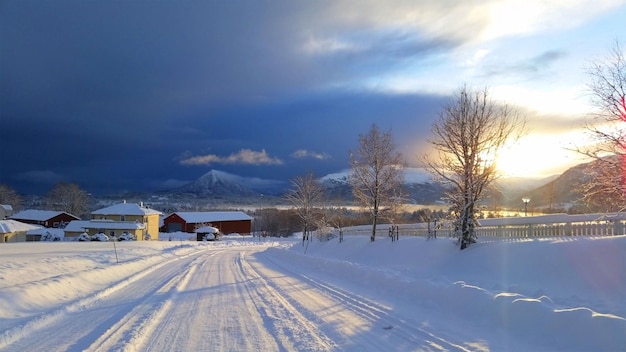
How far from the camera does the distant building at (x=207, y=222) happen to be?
119312 mm

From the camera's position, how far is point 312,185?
61.6 metres

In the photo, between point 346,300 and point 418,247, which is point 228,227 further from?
point 346,300

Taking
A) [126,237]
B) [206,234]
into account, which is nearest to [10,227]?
[126,237]

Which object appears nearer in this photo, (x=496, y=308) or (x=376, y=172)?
(x=496, y=308)

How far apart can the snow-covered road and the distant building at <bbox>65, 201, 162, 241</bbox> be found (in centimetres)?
7502

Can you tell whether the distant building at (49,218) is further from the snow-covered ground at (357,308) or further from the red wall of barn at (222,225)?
the snow-covered ground at (357,308)

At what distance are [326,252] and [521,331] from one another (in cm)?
2806

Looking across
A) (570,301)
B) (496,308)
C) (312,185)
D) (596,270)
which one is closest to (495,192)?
(596,270)

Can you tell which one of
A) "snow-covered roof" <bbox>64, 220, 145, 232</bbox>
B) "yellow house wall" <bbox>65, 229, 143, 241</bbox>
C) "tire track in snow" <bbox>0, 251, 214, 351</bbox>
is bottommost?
"yellow house wall" <bbox>65, 229, 143, 241</bbox>

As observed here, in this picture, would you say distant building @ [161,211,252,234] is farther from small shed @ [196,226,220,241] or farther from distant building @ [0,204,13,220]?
distant building @ [0,204,13,220]

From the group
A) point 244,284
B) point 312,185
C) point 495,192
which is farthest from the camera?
point 312,185

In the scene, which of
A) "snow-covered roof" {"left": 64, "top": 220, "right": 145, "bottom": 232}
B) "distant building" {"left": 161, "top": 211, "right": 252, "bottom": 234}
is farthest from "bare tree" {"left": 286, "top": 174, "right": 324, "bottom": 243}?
"distant building" {"left": 161, "top": 211, "right": 252, "bottom": 234}

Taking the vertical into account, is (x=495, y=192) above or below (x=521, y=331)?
above

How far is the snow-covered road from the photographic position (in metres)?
8.07
